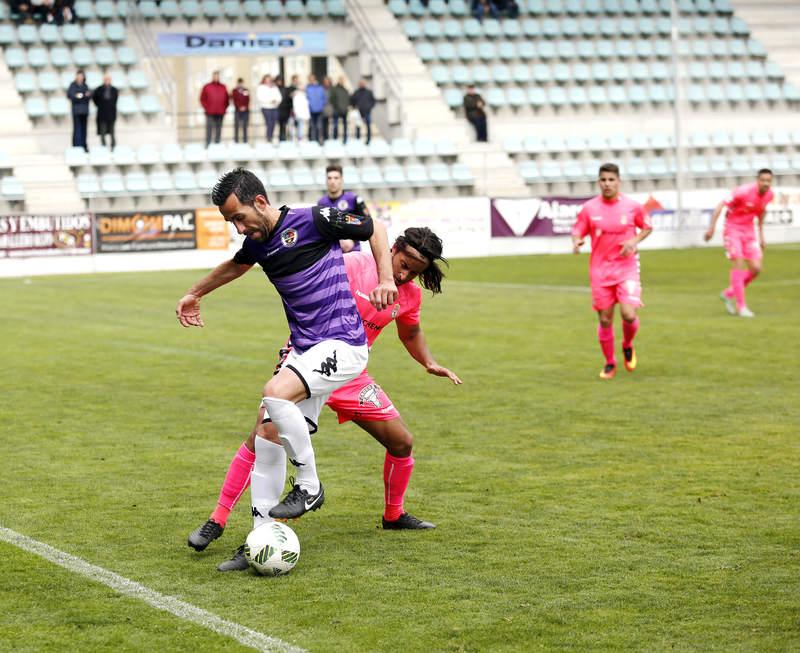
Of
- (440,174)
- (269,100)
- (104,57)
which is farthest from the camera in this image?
(440,174)

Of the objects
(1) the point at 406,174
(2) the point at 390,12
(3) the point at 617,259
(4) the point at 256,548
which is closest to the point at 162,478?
(4) the point at 256,548

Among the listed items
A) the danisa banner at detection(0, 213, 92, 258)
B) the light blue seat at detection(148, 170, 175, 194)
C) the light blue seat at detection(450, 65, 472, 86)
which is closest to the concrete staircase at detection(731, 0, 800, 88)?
the light blue seat at detection(450, 65, 472, 86)

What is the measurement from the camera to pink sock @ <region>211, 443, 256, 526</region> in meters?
6.33

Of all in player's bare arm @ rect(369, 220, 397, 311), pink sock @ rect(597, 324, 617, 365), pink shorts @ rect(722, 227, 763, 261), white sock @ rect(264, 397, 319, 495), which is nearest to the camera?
player's bare arm @ rect(369, 220, 397, 311)

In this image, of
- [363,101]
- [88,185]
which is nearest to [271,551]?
[88,185]

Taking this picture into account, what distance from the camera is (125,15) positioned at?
3666 cm

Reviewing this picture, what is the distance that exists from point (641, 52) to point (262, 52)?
458 inches

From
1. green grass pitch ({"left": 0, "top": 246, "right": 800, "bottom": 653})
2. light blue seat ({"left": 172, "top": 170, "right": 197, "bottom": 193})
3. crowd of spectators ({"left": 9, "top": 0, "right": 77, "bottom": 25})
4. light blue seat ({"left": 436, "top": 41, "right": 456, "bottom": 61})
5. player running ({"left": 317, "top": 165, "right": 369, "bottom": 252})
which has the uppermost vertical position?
crowd of spectators ({"left": 9, "top": 0, "right": 77, "bottom": 25})

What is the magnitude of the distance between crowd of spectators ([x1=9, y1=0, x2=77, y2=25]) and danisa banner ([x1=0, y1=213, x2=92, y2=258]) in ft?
26.6

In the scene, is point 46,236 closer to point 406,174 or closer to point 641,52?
point 406,174

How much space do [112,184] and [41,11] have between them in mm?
5939

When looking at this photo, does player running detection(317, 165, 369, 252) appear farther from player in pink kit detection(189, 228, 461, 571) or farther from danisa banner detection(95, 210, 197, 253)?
danisa banner detection(95, 210, 197, 253)

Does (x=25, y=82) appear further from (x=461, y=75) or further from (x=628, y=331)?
(x=628, y=331)

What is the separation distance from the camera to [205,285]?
6441mm
